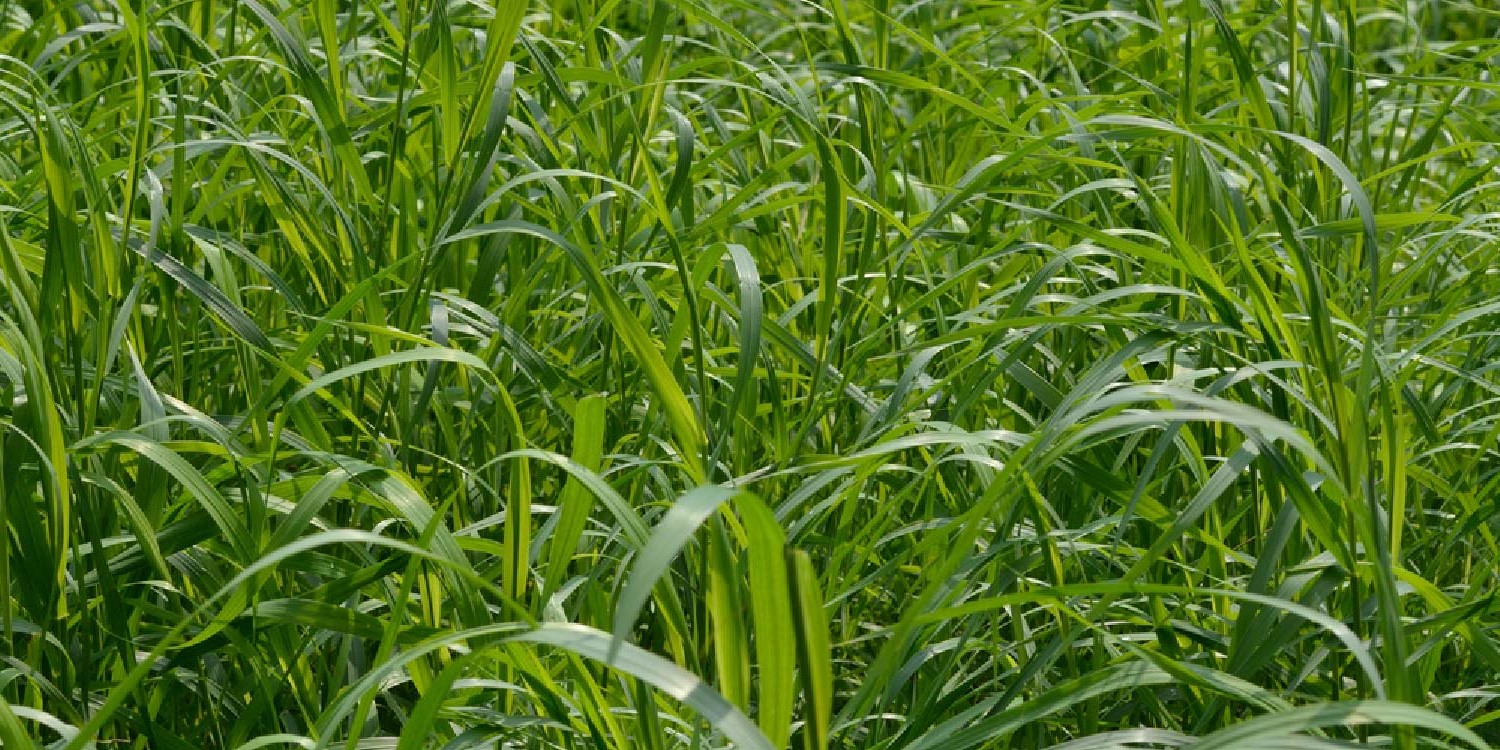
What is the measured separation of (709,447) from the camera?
1.04 metres

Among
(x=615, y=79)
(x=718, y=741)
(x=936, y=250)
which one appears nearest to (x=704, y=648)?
(x=718, y=741)

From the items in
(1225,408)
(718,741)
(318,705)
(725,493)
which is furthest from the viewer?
(318,705)

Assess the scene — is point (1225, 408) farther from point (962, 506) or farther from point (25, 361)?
point (25, 361)

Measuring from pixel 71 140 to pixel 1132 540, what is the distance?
877 millimetres

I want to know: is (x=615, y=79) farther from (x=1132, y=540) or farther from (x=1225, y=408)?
(x=1225, y=408)

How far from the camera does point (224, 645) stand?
3.52ft

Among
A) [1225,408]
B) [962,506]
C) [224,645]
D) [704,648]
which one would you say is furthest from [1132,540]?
[224,645]

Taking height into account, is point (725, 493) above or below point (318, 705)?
above

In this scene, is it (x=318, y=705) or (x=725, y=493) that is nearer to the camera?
(x=725, y=493)

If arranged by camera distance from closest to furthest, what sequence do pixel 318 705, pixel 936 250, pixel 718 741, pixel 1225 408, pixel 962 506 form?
pixel 1225 408 < pixel 718 741 < pixel 318 705 < pixel 962 506 < pixel 936 250

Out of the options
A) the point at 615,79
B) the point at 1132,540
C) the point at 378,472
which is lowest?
the point at 1132,540

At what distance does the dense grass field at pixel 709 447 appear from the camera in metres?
0.91

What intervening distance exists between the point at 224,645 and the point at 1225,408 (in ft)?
2.06

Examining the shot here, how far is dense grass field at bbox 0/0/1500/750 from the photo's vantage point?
0.91 meters
